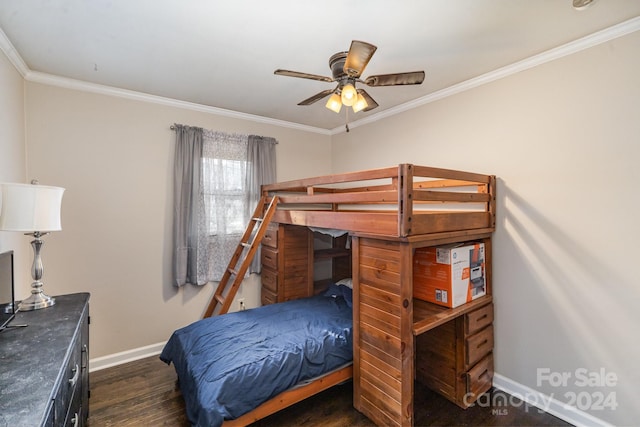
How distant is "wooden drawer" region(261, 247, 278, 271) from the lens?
3330mm

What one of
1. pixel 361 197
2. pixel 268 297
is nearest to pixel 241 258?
pixel 268 297

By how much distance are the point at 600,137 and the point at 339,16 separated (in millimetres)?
1938

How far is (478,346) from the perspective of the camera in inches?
91.5

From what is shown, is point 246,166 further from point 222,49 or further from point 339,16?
point 339,16

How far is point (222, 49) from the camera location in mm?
2096

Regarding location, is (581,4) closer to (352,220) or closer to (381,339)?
(352,220)

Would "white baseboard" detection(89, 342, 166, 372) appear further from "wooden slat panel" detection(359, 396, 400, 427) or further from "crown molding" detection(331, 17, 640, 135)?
"crown molding" detection(331, 17, 640, 135)

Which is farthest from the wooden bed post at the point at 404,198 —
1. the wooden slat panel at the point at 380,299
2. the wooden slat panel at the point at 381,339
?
the wooden slat panel at the point at 381,339

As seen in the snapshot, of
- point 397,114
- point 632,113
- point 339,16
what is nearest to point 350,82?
point 339,16

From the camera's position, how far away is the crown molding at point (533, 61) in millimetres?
1848

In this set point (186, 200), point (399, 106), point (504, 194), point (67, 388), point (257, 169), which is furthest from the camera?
point (257, 169)

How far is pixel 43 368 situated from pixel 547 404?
10.4 ft

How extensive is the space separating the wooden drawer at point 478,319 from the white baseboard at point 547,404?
1.71ft

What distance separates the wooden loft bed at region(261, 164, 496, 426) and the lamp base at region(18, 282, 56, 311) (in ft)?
6.23
